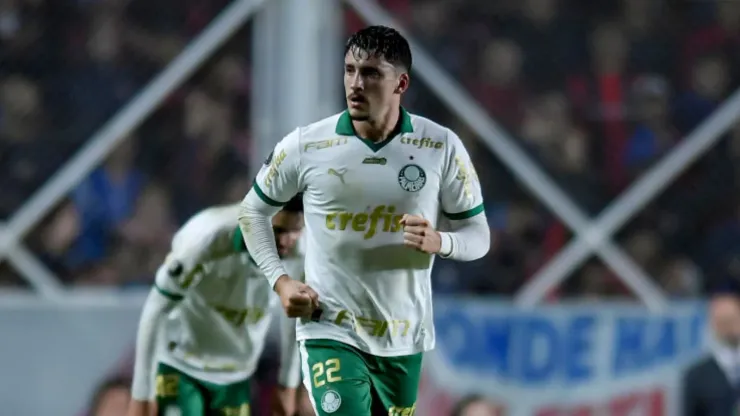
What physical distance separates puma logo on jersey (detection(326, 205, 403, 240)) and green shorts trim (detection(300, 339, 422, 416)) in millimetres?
378

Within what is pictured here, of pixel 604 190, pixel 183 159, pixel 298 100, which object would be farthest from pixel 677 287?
pixel 183 159

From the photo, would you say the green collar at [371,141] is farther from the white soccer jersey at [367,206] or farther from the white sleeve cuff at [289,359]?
the white sleeve cuff at [289,359]

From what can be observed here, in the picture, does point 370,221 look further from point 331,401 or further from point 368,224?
point 331,401

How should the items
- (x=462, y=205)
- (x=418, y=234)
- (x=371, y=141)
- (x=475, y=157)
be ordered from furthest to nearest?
(x=475, y=157)
(x=462, y=205)
(x=371, y=141)
(x=418, y=234)

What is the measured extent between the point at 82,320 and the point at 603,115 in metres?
3.44

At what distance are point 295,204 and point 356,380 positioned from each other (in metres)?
0.80

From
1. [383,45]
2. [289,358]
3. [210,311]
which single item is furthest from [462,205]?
[210,311]

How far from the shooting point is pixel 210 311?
17.9ft

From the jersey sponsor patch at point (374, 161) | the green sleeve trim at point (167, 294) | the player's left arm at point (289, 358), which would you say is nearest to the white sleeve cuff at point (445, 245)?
the jersey sponsor patch at point (374, 161)

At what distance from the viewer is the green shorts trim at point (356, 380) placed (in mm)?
4215

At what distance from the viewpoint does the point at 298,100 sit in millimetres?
7883

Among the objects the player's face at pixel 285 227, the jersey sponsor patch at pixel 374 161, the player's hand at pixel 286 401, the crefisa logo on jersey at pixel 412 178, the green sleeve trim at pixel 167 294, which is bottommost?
the player's hand at pixel 286 401

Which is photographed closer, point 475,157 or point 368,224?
point 368,224

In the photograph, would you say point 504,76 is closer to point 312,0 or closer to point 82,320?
point 312,0
